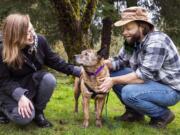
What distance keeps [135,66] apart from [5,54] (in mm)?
1777

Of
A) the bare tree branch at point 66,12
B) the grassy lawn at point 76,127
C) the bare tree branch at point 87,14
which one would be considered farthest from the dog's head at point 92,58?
the bare tree branch at point 87,14

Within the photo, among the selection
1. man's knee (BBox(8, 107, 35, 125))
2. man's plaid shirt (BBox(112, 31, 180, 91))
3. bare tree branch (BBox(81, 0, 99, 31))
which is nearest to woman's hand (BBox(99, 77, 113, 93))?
man's plaid shirt (BBox(112, 31, 180, 91))

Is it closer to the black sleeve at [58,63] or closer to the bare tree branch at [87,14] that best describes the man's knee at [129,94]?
the black sleeve at [58,63]

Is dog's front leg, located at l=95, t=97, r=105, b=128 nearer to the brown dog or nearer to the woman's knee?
the brown dog

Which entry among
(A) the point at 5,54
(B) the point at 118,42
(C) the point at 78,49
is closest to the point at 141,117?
(A) the point at 5,54

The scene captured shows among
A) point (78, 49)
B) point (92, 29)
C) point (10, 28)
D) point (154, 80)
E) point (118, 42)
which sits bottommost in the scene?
point (118, 42)

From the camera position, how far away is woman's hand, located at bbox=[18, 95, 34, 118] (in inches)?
202

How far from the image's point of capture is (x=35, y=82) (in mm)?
5602

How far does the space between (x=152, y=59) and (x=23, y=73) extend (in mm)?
1664

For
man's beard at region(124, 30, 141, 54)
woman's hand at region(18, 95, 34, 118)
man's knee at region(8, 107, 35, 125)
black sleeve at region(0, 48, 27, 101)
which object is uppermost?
man's beard at region(124, 30, 141, 54)

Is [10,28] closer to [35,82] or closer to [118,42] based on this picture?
[35,82]

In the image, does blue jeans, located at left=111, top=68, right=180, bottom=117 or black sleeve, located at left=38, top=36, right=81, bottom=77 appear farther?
black sleeve, located at left=38, top=36, right=81, bottom=77

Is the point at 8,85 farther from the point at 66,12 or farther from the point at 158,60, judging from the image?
the point at 66,12

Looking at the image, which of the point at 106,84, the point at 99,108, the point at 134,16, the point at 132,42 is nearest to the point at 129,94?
the point at 106,84
